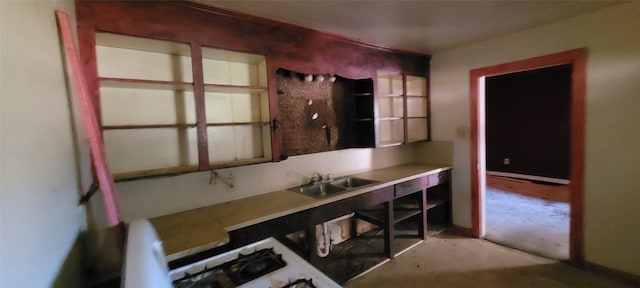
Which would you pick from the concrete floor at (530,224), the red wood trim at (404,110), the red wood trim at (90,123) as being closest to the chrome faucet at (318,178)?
the red wood trim at (404,110)

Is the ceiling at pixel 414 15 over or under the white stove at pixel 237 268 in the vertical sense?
over

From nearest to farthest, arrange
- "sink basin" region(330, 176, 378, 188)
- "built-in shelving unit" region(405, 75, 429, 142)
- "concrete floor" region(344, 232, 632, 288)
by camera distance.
Answer: "concrete floor" region(344, 232, 632, 288), "sink basin" region(330, 176, 378, 188), "built-in shelving unit" region(405, 75, 429, 142)

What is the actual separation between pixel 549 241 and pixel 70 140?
4307mm

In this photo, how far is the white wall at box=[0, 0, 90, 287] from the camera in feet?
2.06

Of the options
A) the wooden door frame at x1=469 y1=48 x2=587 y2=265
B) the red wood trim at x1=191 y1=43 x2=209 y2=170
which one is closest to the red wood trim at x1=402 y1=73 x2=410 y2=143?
the wooden door frame at x1=469 y1=48 x2=587 y2=265

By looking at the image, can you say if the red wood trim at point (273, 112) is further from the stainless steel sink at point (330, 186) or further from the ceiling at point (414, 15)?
the stainless steel sink at point (330, 186)

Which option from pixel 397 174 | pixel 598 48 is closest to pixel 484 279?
pixel 397 174

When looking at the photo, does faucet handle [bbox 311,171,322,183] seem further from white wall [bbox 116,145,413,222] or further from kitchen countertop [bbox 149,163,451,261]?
kitchen countertop [bbox 149,163,451,261]

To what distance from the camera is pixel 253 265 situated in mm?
1177

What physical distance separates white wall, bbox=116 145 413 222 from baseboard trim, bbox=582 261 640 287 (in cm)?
212

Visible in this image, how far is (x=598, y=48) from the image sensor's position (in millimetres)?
2227

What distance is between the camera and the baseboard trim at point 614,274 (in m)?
2.16

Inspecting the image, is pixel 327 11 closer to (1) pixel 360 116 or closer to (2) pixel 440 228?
(1) pixel 360 116

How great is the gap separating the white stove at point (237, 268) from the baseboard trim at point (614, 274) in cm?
280
